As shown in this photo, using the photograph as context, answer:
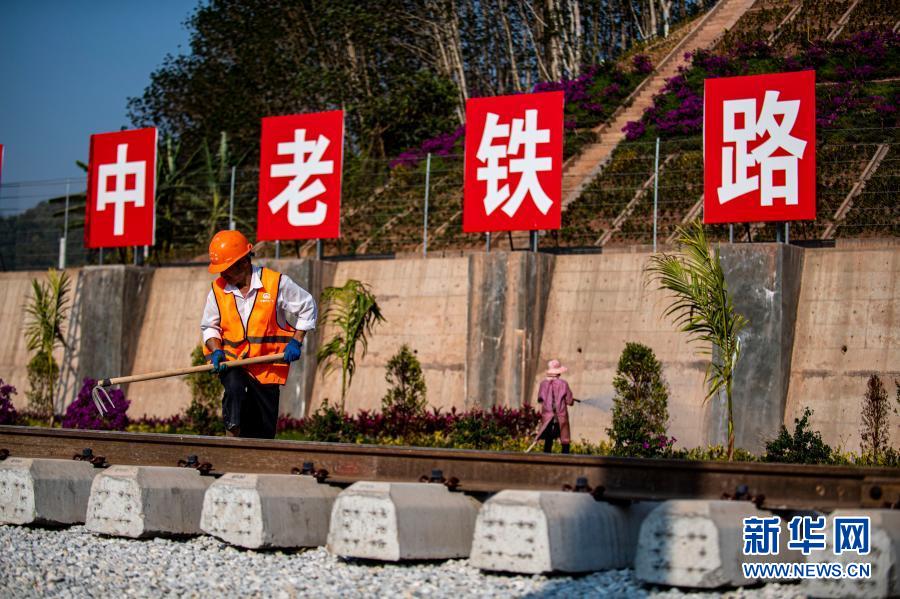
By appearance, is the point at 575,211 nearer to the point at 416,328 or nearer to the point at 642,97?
the point at 416,328

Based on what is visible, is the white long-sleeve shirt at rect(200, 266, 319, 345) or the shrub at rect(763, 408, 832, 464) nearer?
the white long-sleeve shirt at rect(200, 266, 319, 345)

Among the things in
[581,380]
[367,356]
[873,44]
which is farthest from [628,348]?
[873,44]

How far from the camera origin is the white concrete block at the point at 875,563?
18.6 ft

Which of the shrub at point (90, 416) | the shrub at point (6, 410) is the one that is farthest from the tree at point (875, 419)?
the shrub at point (6, 410)

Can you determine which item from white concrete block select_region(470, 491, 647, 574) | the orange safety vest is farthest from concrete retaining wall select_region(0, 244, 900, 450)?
white concrete block select_region(470, 491, 647, 574)

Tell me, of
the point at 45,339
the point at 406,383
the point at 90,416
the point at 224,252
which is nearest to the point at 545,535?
the point at 224,252

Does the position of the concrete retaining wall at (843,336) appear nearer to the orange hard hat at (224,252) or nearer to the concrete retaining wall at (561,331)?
the concrete retaining wall at (561,331)

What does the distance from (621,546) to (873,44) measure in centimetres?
2794

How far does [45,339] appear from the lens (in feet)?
71.1

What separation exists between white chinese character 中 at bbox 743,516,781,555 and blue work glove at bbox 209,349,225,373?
4048 millimetres

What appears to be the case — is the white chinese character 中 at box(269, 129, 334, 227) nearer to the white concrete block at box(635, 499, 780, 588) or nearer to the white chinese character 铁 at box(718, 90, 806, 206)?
the white chinese character 铁 at box(718, 90, 806, 206)

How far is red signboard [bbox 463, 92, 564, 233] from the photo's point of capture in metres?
18.1

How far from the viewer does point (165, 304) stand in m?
22.6

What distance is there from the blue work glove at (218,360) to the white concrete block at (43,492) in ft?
4.40
